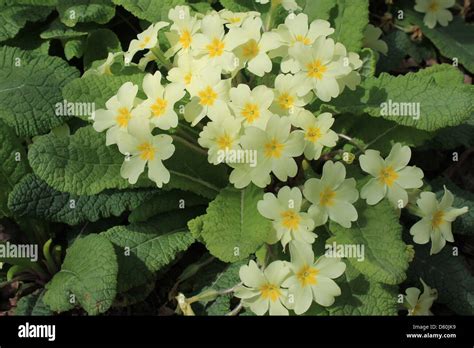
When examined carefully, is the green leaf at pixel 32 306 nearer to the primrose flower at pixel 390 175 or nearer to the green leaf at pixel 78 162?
the green leaf at pixel 78 162

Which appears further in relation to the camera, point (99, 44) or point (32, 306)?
point (99, 44)

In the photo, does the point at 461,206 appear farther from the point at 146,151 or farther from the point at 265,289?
the point at 146,151

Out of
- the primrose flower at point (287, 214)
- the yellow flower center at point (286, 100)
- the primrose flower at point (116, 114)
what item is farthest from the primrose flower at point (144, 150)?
the yellow flower center at point (286, 100)

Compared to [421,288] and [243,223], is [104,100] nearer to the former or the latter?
[243,223]

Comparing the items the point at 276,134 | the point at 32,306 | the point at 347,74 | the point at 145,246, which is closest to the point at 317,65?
the point at 347,74

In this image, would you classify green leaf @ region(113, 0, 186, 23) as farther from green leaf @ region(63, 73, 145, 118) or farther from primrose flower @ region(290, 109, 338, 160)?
primrose flower @ region(290, 109, 338, 160)

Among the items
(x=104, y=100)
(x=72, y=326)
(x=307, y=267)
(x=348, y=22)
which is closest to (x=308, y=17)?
(x=348, y=22)
